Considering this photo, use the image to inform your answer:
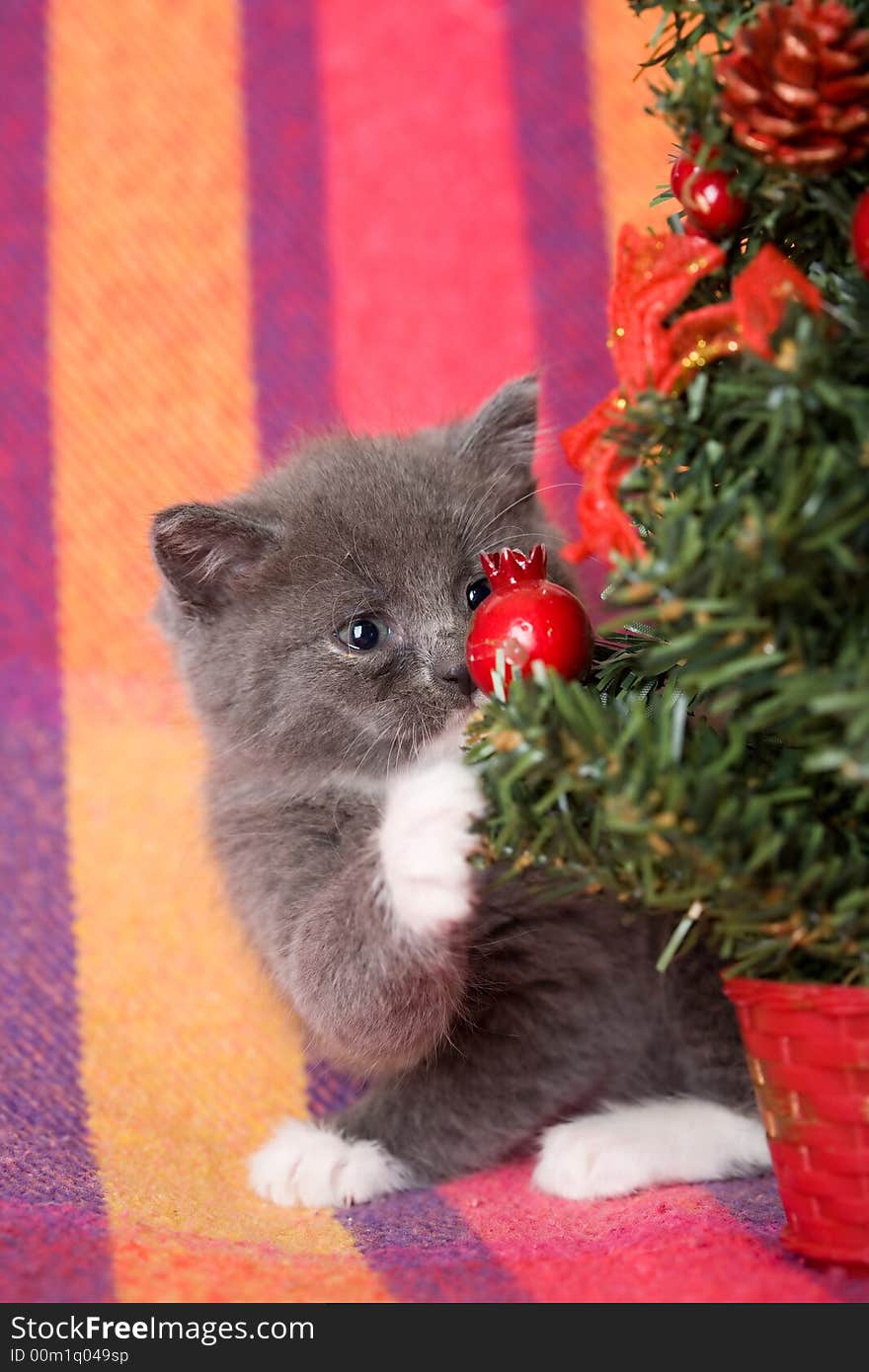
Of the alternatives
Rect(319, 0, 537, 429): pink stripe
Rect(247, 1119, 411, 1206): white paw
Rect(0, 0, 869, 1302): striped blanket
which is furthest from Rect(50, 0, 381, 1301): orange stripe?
Rect(247, 1119, 411, 1206): white paw

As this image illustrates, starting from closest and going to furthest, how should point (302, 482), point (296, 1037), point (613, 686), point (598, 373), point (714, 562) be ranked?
point (714, 562), point (613, 686), point (302, 482), point (296, 1037), point (598, 373)

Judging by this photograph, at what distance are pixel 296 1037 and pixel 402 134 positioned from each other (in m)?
1.09

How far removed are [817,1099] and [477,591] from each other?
1.57 ft

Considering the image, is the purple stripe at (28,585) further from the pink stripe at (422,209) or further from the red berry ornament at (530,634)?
the red berry ornament at (530,634)

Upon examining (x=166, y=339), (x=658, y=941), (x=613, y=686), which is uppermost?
(x=166, y=339)

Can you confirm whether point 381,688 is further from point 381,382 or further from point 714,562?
point 381,382

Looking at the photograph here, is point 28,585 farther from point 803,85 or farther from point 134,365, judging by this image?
point 803,85

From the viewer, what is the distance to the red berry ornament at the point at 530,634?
783 millimetres

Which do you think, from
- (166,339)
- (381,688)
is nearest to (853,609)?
(381,688)

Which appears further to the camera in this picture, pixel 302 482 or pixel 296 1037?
pixel 296 1037

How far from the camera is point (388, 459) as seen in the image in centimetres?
112

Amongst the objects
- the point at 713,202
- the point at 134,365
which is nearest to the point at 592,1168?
the point at 713,202

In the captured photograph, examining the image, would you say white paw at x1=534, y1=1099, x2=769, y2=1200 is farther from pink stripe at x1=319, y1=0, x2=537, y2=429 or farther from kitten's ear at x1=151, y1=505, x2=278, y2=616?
pink stripe at x1=319, y1=0, x2=537, y2=429

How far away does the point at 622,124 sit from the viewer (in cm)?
164
